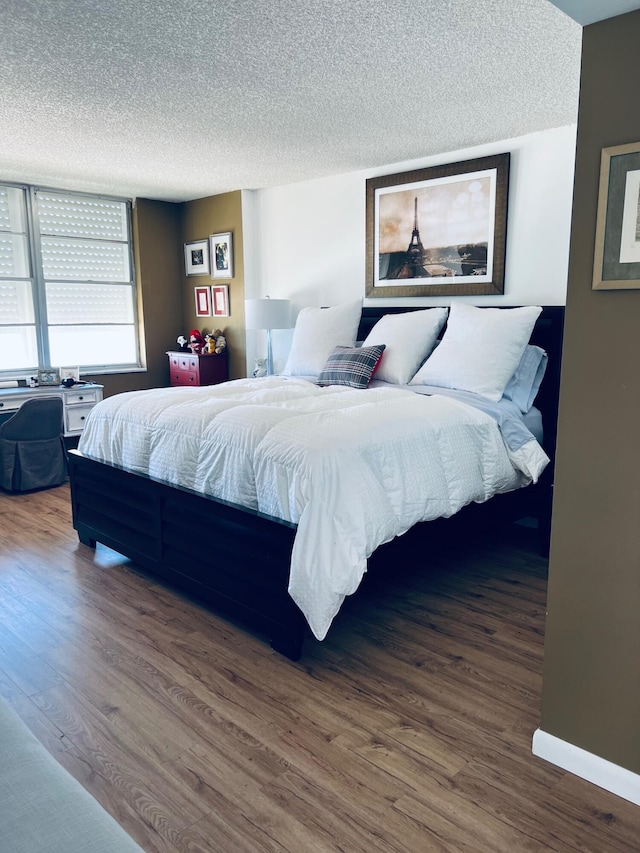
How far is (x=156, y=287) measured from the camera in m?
6.42

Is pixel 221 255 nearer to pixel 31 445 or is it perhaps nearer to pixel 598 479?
pixel 31 445

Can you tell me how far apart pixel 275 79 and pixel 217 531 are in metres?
2.21

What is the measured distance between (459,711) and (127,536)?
1.96 metres

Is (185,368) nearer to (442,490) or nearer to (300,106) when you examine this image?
(300,106)

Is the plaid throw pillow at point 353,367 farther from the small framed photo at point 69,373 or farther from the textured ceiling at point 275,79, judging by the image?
the small framed photo at point 69,373

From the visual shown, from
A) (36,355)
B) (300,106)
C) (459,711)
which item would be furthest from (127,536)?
(36,355)

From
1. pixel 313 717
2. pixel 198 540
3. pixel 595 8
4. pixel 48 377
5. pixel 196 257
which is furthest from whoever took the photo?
pixel 196 257

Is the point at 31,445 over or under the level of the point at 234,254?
under

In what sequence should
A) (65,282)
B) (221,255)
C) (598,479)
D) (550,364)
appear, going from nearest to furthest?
(598,479) < (550,364) < (65,282) < (221,255)

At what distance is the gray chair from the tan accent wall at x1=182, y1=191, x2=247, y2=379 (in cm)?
181

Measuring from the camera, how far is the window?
560cm

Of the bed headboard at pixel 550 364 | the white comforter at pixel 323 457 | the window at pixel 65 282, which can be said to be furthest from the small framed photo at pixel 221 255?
the bed headboard at pixel 550 364

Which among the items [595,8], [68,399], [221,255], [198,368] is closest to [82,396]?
[68,399]

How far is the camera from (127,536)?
333 centimetres
